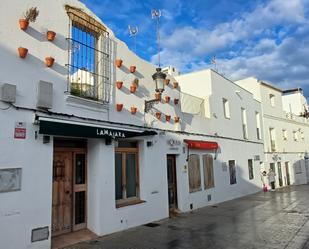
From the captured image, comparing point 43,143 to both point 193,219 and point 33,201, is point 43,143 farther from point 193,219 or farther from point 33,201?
point 193,219

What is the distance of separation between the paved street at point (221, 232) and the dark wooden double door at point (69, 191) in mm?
912

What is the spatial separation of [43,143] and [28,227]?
6.22 ft

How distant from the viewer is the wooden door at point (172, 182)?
1129 cm

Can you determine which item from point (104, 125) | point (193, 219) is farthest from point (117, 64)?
point (193, 219)

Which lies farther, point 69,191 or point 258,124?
point 258,124

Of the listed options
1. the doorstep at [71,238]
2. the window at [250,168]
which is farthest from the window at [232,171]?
the doorstep at [71,238]

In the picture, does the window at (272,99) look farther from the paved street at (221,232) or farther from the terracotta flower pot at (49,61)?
the terracotta flower pot at (49,61)

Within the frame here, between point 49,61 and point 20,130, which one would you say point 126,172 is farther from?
point 49,61

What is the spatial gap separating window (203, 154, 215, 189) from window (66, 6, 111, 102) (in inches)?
264

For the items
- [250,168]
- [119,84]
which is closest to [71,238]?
[119,84]

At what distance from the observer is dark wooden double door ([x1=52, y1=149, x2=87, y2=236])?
7508 mm

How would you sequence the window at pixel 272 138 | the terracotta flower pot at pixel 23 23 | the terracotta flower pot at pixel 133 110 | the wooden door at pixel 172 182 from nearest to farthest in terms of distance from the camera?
the terracotta flower pot at pixel 23 23
the terracotta flower pot at pixel 133 110
the wooden door at pixel 172 182
the window at pixel 272 138

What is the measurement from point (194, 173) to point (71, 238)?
6.51 m

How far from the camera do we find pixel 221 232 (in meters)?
8.27
